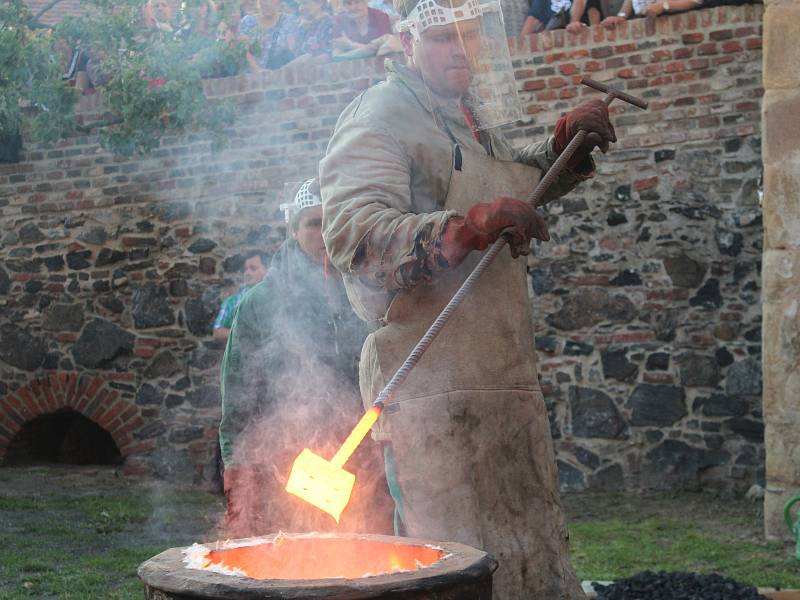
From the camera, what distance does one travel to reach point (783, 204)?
631cm

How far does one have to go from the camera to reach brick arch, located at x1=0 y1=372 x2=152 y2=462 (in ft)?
31.8

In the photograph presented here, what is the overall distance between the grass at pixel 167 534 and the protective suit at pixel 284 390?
139 centimetres

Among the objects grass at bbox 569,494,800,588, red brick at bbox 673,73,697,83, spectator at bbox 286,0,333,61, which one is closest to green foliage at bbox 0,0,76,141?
spectator at bbox 286,0,333,61

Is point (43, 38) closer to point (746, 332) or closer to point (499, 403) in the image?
point (746, 332)

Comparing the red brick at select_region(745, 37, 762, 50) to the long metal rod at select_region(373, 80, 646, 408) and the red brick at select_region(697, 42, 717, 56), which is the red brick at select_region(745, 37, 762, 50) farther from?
the long metal rod at select_region(373, 80, 646, 408)

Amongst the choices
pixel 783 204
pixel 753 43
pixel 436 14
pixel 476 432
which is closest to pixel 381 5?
pixel 753 43

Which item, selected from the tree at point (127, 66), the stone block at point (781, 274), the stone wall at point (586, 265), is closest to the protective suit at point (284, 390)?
the stone block at point (781, 274)

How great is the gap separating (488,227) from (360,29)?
22.7 ft

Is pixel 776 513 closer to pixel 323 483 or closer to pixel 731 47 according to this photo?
pixel 731 47

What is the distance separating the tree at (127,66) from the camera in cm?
790

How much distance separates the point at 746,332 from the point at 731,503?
4.09ft

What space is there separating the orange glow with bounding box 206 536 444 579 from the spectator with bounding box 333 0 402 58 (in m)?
6.79

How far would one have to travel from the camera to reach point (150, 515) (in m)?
7.98

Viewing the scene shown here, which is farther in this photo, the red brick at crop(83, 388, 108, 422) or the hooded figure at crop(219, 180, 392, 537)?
the red brick at crop(83, 388, 108, 422)
